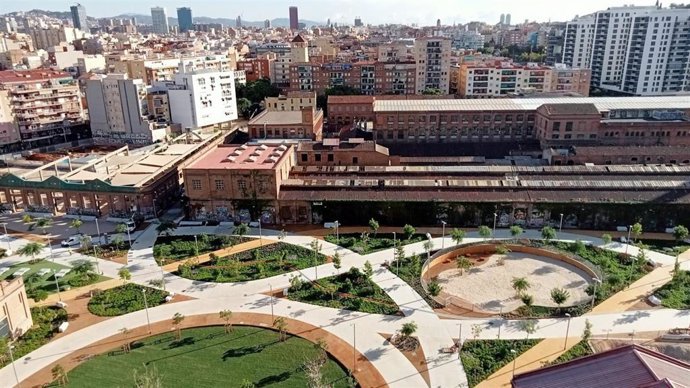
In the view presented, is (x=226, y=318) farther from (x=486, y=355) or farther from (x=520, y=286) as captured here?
(x=520, y=286)

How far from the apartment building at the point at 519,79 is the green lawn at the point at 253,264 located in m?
93.4

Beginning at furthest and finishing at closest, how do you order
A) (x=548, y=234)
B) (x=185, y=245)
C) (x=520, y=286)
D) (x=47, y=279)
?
1. (x=185, y=245)
2. (x=548, y=234)
3. (x=47, y=279)
4. (x=520, y=286)

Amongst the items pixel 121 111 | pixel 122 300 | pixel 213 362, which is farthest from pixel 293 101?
pixel 213 362

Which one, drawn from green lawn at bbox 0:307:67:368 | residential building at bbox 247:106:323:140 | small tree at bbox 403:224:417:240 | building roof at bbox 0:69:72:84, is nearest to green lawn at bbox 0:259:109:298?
green lawn at bbox 0:307:67:368

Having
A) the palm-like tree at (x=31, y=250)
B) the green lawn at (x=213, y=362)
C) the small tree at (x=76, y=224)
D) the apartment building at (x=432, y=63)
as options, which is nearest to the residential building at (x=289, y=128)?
the small tree at (x=76, y=224)

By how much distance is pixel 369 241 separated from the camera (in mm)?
55969

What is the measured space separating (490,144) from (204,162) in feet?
156

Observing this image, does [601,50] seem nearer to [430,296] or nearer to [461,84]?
[461,84]

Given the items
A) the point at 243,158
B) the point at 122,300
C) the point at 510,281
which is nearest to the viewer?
the point at 122,300

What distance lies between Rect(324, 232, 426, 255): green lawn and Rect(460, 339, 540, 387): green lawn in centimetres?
1861

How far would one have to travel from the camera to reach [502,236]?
5722cm

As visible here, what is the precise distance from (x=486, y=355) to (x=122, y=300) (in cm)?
3184

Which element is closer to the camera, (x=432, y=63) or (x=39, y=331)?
(x=39, y=331)

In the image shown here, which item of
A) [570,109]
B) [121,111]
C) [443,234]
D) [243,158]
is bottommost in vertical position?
[443,234]
